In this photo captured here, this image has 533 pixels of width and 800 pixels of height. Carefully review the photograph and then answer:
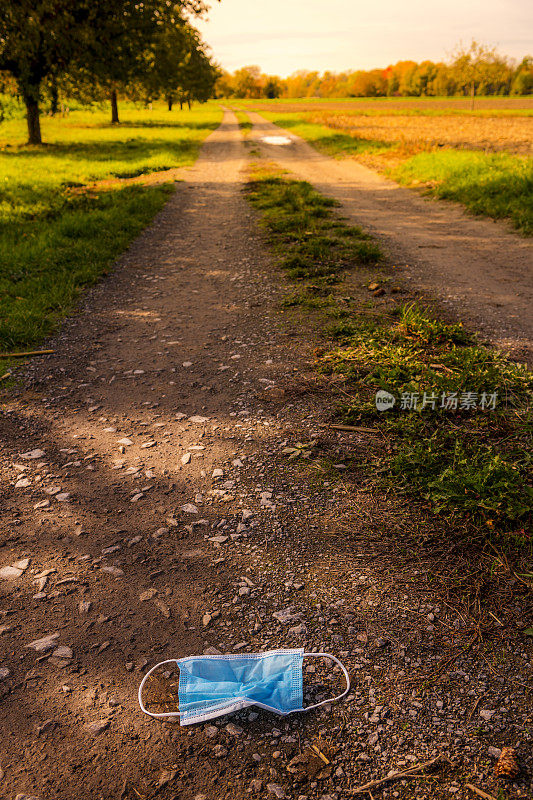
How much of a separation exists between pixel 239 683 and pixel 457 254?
7923 millimetres

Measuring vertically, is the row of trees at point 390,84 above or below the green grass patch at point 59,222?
above

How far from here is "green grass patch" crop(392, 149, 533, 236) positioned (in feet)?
35.6

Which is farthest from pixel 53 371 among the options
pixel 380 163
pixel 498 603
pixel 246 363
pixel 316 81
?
pixel 316 81

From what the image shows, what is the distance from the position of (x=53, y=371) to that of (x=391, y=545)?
12.2 feet

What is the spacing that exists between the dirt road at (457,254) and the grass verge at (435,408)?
721 millimetres

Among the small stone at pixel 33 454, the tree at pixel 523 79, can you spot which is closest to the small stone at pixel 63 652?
the small stone at pixel 33 454

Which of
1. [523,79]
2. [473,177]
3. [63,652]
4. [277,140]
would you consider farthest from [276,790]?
[523,79]

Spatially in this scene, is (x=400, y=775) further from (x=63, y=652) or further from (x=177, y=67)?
(x=177, y=67)

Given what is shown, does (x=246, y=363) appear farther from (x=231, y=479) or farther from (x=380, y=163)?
(x=380, y=163)

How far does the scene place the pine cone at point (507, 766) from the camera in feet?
5.95

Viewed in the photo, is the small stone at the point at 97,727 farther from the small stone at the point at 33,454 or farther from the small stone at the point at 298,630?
the small stone at the point at 33,454

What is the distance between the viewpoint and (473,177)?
13.3m

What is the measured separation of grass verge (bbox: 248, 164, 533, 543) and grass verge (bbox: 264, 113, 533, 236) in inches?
233

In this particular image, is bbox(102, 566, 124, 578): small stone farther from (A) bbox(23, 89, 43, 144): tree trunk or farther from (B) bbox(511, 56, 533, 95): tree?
(B) bbox(511, 56, 533, 95): tree
